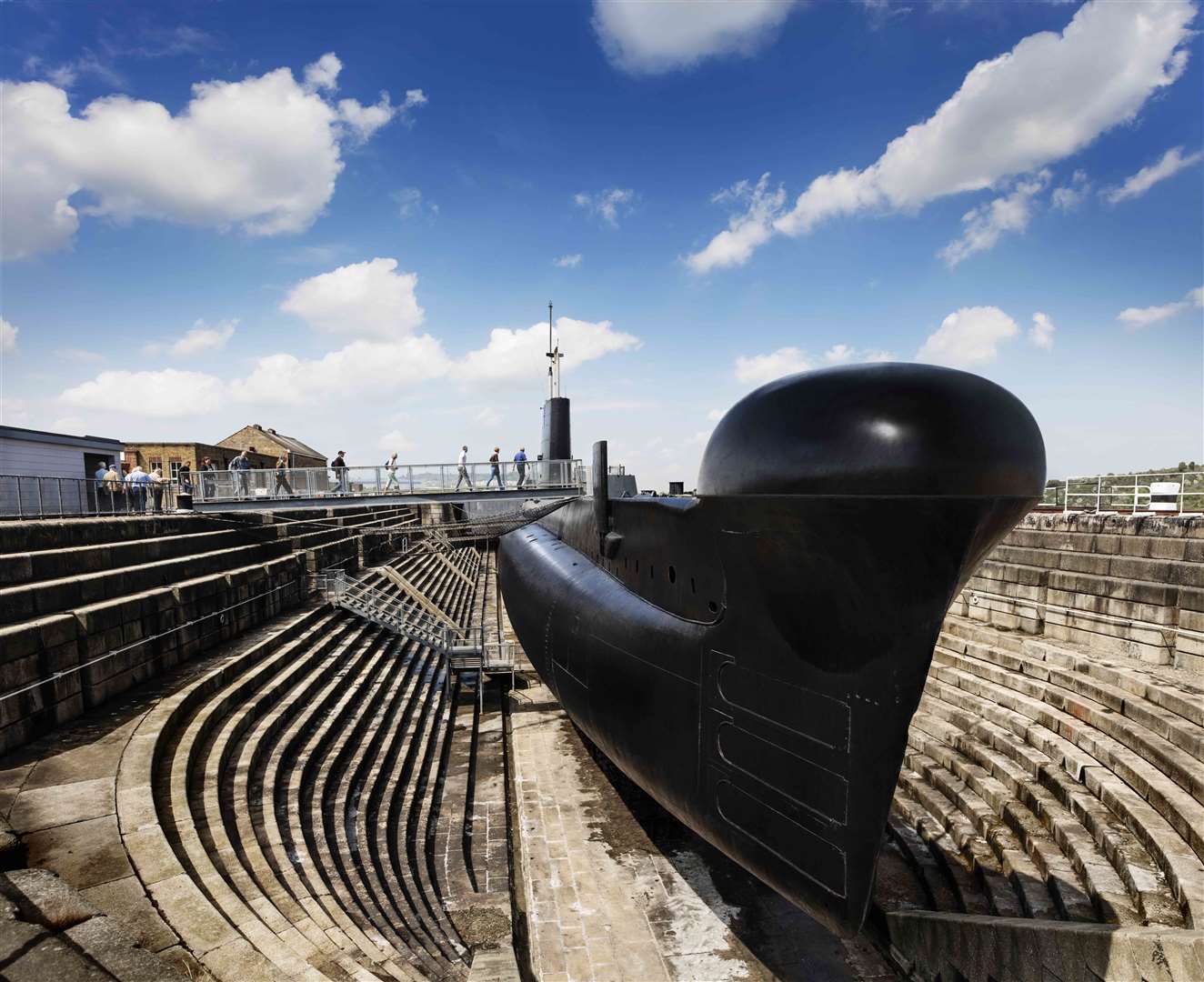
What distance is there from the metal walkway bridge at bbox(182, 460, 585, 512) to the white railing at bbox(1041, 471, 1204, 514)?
1158 cm

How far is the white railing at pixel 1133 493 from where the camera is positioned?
41.3 feet

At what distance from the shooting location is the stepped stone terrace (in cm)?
477

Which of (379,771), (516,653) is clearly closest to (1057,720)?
(379,771)

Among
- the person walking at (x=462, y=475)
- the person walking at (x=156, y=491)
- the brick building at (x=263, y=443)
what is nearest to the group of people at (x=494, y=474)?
the person walking at (x=462, y=475)

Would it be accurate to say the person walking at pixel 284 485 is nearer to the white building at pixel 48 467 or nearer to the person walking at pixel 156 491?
the person walking at pixel 156 491

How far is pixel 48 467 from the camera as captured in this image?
688 inches

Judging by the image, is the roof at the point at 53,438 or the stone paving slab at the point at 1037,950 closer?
the stone paving slab at the point at 1037,950

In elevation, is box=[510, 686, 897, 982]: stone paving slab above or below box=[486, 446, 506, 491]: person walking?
below

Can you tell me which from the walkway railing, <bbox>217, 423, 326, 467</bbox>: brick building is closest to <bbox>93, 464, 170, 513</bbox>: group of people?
the walkway railing

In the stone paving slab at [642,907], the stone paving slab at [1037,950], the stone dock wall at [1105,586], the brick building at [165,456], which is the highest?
the brick building at [165,456]

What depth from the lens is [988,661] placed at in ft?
35.8

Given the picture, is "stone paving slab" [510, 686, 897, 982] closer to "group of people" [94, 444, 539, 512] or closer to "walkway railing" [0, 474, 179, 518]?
"group of people" [94, 444, 539, 512]

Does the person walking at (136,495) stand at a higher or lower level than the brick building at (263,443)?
lower

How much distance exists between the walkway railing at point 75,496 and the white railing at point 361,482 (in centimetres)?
109
